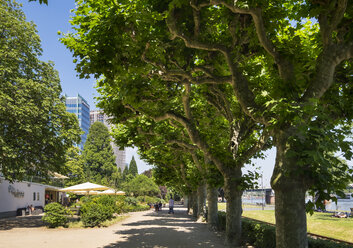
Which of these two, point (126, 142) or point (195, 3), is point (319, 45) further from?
point (126, 142)

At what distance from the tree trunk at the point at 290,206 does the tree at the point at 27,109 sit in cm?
1726

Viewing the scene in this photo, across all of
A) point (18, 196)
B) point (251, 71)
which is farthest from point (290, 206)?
point (18, 196)

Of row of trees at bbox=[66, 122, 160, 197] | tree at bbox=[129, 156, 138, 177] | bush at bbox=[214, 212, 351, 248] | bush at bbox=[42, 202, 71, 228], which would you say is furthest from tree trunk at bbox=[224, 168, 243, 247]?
tree at bbox=[129, 156, 138, 177]

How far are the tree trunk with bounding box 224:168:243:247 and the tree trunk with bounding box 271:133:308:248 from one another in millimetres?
5659

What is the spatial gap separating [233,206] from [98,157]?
65932 millimetres

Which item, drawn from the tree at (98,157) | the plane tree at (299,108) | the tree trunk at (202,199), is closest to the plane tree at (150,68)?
the plane tree at (299,108)

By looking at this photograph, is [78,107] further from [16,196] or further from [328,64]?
[328,64]

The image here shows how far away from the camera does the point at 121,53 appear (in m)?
7.54

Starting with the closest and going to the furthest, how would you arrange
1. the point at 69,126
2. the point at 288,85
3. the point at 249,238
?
the point at 288,85 → the point at 249,238 → the point at 69,126

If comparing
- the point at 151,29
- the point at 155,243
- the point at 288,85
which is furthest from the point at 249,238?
the point at 151,29

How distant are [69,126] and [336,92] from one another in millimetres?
19474

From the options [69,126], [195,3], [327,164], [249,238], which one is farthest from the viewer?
[69,126]

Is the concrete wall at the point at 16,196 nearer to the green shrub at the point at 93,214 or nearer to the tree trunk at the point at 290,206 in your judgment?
the green shrub at the point at 93,214

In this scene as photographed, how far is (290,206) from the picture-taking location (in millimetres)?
6039
